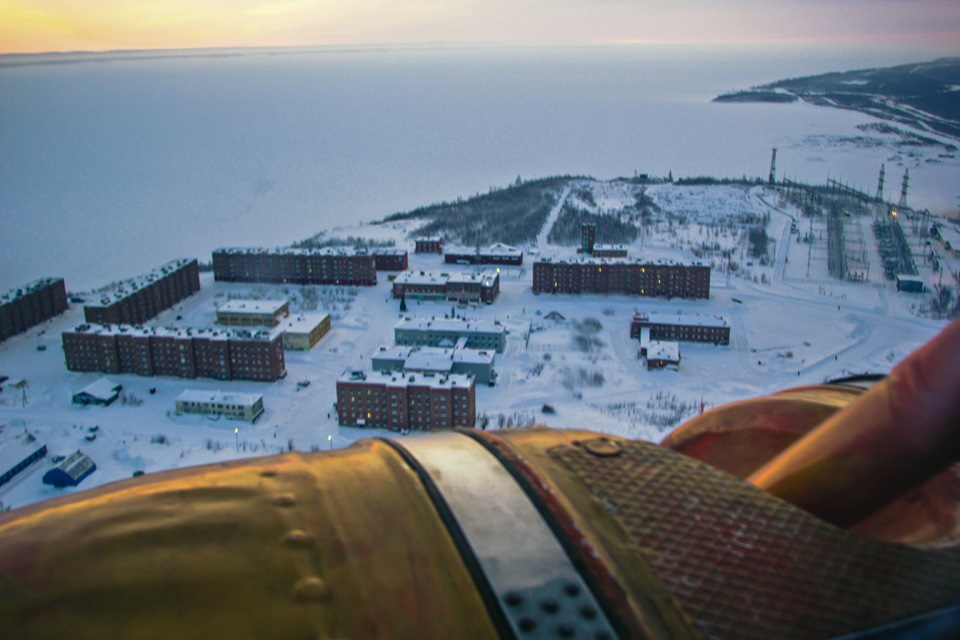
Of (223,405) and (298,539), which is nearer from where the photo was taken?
(298,539)

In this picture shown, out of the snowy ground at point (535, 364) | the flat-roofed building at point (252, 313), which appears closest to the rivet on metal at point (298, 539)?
the snowy ground at point (535, 364)

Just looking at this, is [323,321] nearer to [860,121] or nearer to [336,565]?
[336,565]

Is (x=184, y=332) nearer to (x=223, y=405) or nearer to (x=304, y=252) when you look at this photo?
(x=223, y=405)

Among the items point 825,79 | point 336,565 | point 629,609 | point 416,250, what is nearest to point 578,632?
point 629,609

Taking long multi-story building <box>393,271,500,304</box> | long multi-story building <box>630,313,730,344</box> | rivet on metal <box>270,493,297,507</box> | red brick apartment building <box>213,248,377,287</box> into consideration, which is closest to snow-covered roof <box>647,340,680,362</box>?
long multi-story building <box>630,313,730,344</box>

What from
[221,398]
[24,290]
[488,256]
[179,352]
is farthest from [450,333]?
[24,290]

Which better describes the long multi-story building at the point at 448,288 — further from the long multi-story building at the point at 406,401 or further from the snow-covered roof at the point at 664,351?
the long multi-story building at the point at 406,401
